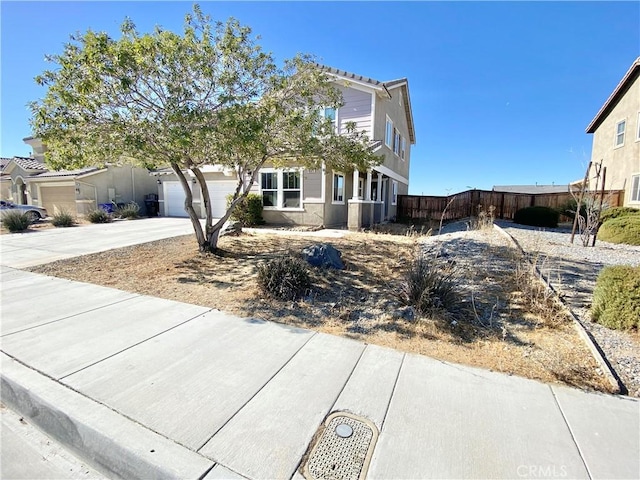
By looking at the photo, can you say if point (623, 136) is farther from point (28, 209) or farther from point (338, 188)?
point (28, 209)

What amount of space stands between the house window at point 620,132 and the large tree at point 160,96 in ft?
65.5

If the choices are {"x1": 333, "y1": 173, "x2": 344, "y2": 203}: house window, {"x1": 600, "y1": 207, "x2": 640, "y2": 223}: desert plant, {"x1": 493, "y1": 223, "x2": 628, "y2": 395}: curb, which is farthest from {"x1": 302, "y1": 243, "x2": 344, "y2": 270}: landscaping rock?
{"x1": 600, "y1": 207, "x2": 640, "y2": 223}: desert plant

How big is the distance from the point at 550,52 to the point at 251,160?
1203cm

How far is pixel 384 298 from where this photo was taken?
5156 millimetres

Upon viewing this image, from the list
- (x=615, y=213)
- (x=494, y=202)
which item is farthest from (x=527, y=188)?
(x=615, y=213)

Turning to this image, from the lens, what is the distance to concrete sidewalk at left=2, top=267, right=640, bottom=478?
2.04 meters

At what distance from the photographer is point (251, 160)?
794cm

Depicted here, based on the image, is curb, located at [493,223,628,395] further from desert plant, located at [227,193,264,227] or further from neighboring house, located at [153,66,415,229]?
desert plant, located at [227,193,264,227]

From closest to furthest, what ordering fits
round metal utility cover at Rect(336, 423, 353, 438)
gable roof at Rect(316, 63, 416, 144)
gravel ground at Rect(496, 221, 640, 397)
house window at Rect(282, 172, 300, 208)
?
round metal utility cover at Rect(336, 423, 353, 438) < gravel ground at Rect(496, 221, 640, 397) < gable roof at Rect(316, 63, 416, 144) < house window at Rect(282, 172, 300, 208)

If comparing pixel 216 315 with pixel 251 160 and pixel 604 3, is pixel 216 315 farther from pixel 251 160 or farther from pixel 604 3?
pixel 604 3

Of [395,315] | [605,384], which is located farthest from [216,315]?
[605,384]

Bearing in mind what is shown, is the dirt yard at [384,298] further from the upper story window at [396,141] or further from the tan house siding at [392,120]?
the upper story window at [396,141]

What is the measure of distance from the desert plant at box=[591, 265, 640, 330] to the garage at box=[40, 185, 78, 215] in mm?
25526

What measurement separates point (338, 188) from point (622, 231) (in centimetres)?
1078
